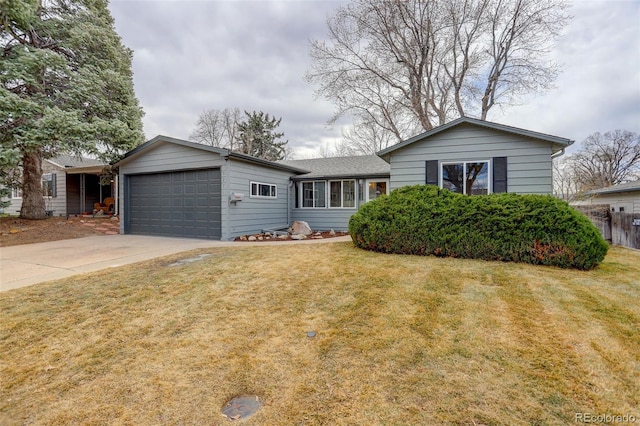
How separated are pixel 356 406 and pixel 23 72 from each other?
13.5 m

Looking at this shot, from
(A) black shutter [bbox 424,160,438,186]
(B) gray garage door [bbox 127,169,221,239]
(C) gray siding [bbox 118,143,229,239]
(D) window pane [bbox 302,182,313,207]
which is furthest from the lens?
(D) window pane [bbox 302,182,313,207]

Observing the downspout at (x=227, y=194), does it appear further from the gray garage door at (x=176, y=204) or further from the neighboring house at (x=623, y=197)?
the neighboring house at (x=623, y=197)

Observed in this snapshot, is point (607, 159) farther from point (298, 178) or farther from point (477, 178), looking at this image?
point (298, 178)

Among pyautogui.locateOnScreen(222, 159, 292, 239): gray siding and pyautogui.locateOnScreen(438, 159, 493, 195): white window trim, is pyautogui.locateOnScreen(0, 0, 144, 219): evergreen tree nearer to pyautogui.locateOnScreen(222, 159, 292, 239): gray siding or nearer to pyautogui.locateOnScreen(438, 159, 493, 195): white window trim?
pyautogui.locateOnScreen(222, 159, 292, 239): gray siding

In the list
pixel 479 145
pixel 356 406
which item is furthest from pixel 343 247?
pixel 356 406

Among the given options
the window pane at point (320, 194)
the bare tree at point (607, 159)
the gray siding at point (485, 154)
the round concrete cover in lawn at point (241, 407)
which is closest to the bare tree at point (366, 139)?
the window pane at point (320, 194)

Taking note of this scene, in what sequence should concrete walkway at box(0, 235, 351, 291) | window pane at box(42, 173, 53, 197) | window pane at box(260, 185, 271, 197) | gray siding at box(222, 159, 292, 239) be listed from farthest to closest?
window pane at box(42, 173, 53, 197) → window pane at box(260, 185, 271, 197) → gray siding at box(222, 159, 292, 239) → concrete walkway at box(0, 235, 351, 291)

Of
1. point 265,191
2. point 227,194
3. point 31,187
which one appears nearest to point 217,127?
point 31,187

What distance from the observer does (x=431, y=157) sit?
8.30m

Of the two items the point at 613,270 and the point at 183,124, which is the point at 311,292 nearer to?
the point at 613,270

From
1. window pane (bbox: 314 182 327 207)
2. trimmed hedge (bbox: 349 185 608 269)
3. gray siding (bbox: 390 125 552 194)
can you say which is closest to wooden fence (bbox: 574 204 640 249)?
gray siding (bbox: 390 125 552 194)

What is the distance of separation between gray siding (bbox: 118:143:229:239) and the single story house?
1.3 inches

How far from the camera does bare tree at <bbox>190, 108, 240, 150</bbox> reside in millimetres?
29359

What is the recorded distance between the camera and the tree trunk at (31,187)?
11.7 metres
